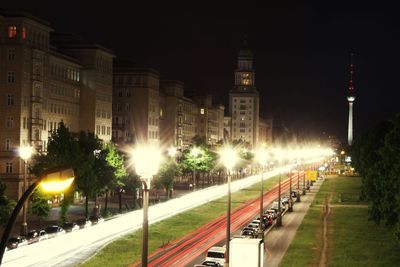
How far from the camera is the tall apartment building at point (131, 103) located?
161875mm

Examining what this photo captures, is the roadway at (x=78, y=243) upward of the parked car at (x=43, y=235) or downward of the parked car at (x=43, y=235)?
downward

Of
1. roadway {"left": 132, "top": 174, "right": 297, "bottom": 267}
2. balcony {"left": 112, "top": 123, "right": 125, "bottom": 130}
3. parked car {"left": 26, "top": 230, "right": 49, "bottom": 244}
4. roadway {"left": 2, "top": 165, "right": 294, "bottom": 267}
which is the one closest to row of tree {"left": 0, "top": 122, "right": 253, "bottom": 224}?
parked car {"left": 26, "top": 230, "right": 49, "bottom": 244}

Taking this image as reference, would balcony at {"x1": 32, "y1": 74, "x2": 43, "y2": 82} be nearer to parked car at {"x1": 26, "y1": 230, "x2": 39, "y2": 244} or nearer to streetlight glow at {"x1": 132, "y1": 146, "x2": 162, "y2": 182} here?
parked car at {"x1": 26, "y1": 230, "x2": 39, "y2": 244}

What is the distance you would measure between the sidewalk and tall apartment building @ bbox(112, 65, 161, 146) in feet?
204

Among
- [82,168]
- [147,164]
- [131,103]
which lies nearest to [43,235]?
[82,168]

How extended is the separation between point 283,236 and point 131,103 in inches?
3851

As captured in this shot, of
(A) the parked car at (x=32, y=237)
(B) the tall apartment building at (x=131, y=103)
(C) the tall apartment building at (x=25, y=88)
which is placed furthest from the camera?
(B) the tall apartment building at (x=131, y=103)

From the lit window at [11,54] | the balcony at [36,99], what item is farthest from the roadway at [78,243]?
the lit window at [11,54]

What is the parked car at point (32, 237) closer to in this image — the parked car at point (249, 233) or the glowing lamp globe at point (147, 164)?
the parked car at point (249, 233)

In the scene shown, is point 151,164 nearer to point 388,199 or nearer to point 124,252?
point 124,252

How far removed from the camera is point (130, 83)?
16300cm

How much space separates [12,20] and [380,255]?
191 feet

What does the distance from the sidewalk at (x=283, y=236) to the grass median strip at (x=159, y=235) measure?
337 inches

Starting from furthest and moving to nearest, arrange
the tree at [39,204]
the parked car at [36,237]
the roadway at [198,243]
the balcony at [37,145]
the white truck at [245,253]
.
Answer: the balcony at [37,145], the tree at [39,204], the parked car at [36,237], the roadway at [198,243], the white truck at [245,253]
